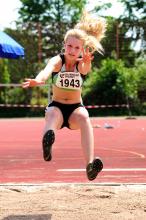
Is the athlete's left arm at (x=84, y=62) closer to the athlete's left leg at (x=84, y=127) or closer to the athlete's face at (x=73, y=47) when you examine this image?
Result: the athlete's face at (x=73, y=47)

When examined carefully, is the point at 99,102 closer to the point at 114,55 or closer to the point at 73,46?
the point at 114,55

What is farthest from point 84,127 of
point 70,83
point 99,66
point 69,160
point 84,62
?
point 99,66

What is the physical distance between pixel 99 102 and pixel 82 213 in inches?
1132

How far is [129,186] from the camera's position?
8.32 meters

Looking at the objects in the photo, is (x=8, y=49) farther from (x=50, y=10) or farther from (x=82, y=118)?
(x=50, y=10)

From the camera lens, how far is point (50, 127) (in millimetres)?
6363

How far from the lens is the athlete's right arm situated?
219 inches

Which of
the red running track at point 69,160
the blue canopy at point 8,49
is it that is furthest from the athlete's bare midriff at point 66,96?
the red running track at point 69,160

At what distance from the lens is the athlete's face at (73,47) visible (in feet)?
22.0

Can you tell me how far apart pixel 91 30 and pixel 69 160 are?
5.38 meters

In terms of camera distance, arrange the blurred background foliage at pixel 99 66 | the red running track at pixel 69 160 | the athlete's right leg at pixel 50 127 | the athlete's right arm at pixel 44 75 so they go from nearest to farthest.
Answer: the athlete's right arm at pixel 44 75, the athlete's right leg at pixel 50 127, the red running track at pixel 69 160, the blurred background foliage at pixel 99 66

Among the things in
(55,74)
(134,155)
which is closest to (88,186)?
(55,74)

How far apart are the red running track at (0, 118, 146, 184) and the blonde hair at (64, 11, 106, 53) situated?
9.19 ft

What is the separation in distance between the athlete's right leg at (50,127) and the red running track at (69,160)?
2708 millimetres
